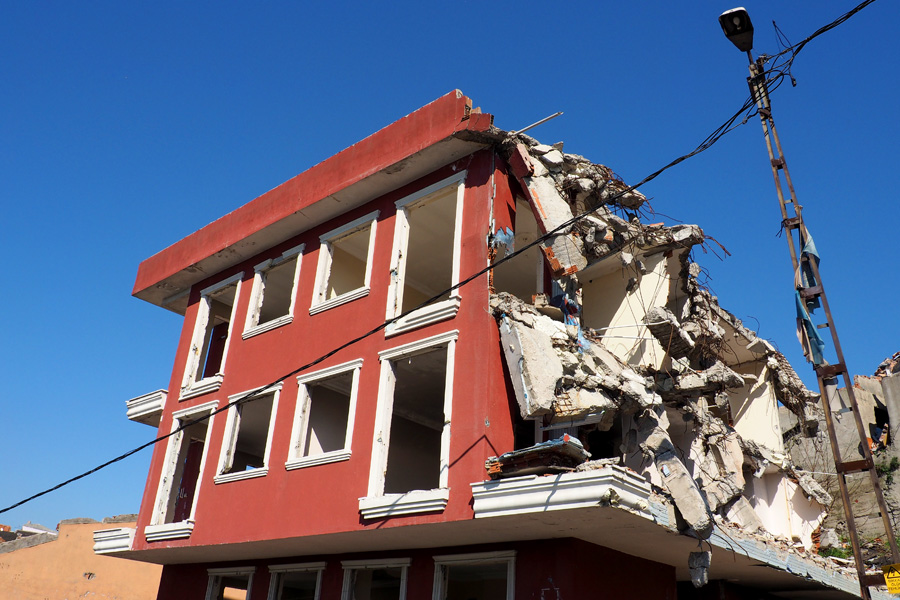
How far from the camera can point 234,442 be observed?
15695 mm

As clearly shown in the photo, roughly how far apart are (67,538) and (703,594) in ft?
65.4

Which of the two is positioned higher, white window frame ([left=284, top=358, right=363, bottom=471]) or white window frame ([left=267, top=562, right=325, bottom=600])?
white window frame ([left=284, top=358, right=363, bottom=471])

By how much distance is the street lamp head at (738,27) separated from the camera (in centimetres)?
1026

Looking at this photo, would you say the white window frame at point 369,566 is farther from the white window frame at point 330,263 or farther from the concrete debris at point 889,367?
the concrete debris at point 889,367

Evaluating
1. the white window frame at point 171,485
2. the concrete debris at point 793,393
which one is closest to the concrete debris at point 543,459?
the white window frame at point 171,485

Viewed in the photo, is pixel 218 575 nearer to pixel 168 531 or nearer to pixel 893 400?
pixel 168 531

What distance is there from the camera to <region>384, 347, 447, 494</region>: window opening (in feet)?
50.0

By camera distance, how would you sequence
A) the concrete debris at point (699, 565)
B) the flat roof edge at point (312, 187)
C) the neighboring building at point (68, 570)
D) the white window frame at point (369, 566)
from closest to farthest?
1. the concrete debris at point (699, 565)
2. the white window frame at point (369, 566)
3. the flat roof edge at point (312, 187)
4. the neighboring building at point (68, 570)

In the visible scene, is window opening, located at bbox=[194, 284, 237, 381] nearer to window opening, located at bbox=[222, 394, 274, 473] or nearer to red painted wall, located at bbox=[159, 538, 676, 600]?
window opening, located at bbox=[222, 394, 274, 473]

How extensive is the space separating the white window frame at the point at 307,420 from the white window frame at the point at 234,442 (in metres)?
0.71

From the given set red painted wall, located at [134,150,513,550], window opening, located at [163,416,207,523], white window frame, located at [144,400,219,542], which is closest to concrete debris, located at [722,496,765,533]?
red painted wall, located at [134,150,513,550]

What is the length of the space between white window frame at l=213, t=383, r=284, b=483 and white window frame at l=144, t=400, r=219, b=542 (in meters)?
0.48

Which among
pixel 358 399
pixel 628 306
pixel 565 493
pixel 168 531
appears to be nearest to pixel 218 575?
pixel 168 531

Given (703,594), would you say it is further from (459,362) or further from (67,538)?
(67,538)
